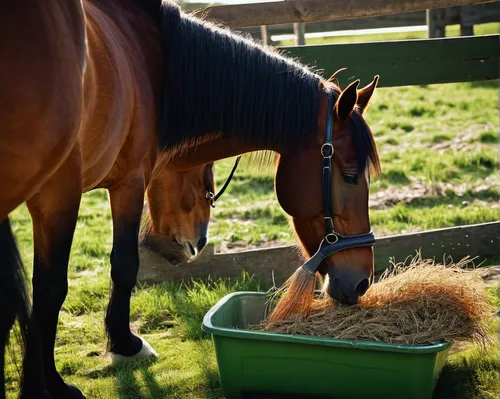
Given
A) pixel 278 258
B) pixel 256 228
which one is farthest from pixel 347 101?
pixel 256 228

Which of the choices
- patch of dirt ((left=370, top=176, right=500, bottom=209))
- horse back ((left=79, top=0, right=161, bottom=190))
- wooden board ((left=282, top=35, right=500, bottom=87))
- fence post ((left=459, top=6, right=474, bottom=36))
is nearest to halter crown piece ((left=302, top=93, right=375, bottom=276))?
horse back ((left=79, top=0, right=161, bottom=190))

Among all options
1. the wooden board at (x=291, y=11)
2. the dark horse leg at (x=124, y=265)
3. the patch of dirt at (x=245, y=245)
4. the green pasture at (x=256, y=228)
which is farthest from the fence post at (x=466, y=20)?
the dark horse leg at (x=124, y=265)

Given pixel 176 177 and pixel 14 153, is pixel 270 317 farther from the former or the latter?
pixel 14 153

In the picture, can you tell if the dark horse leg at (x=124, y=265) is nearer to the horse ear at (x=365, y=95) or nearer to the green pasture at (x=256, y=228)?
the green pasture at (x=256, y=228)

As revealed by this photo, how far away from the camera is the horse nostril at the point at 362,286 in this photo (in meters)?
3.48

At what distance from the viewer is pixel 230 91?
3.68 meters

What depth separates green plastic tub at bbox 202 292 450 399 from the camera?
10.1 feet

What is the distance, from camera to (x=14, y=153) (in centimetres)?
220

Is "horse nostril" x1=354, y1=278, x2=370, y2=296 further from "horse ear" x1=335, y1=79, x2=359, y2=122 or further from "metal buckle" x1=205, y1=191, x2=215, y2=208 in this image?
"metal buckle" x1=205, y1=191, x2=215, y2=208

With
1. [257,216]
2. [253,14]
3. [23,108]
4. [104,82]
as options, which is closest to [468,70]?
[253,14]

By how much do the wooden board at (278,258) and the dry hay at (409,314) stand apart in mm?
1396

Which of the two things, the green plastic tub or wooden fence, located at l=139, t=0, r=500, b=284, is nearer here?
the green plastic tub

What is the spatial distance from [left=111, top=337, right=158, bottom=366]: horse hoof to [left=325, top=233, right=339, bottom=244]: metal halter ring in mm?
1143

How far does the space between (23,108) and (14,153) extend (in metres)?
0.14
